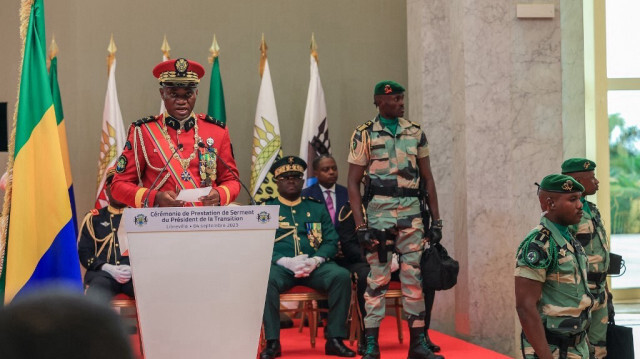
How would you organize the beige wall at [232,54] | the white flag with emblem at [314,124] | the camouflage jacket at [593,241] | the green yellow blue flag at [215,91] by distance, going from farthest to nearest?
1. the beige wall at [232,54]
2. the white flag with emblem at [314,124]
3. the green yellow blue flag at [215,91]
4. the camouflage jacket at [593,241]

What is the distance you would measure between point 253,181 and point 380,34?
2111 mm

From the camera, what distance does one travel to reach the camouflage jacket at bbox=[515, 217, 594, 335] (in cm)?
337

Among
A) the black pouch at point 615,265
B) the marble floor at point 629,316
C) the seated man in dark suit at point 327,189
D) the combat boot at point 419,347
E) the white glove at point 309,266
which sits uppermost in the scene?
the seated man in dark suit at point 327,189

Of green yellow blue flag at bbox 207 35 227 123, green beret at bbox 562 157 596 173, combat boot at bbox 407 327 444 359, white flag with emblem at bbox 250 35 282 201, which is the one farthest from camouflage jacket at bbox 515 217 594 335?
green yellow blue flag at bbox 207 35 227 123

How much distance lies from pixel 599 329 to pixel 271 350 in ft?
7.23

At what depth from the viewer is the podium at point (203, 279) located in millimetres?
3590

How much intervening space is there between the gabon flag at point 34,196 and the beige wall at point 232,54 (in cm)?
377

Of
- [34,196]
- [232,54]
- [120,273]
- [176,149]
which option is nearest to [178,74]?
[176,149]

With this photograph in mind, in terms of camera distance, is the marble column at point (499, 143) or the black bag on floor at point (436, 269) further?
the marble column at point (499, 143)

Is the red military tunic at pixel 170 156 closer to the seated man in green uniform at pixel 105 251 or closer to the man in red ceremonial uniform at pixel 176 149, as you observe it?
the man in red ceremonial uniform at pixel 176 149

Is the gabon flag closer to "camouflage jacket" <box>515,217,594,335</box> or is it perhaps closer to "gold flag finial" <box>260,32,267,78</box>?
"camouflage jacket" <box>515,217,594,335</box>

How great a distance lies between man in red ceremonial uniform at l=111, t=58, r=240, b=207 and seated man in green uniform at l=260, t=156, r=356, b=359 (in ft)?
6.31

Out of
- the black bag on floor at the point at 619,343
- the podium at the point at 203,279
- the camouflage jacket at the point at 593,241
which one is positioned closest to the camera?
the podium at the point at 203,279

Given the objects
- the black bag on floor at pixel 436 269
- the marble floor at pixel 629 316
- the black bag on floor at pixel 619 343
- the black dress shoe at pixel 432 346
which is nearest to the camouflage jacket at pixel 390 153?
the black bag on floor at pixel 436 269
